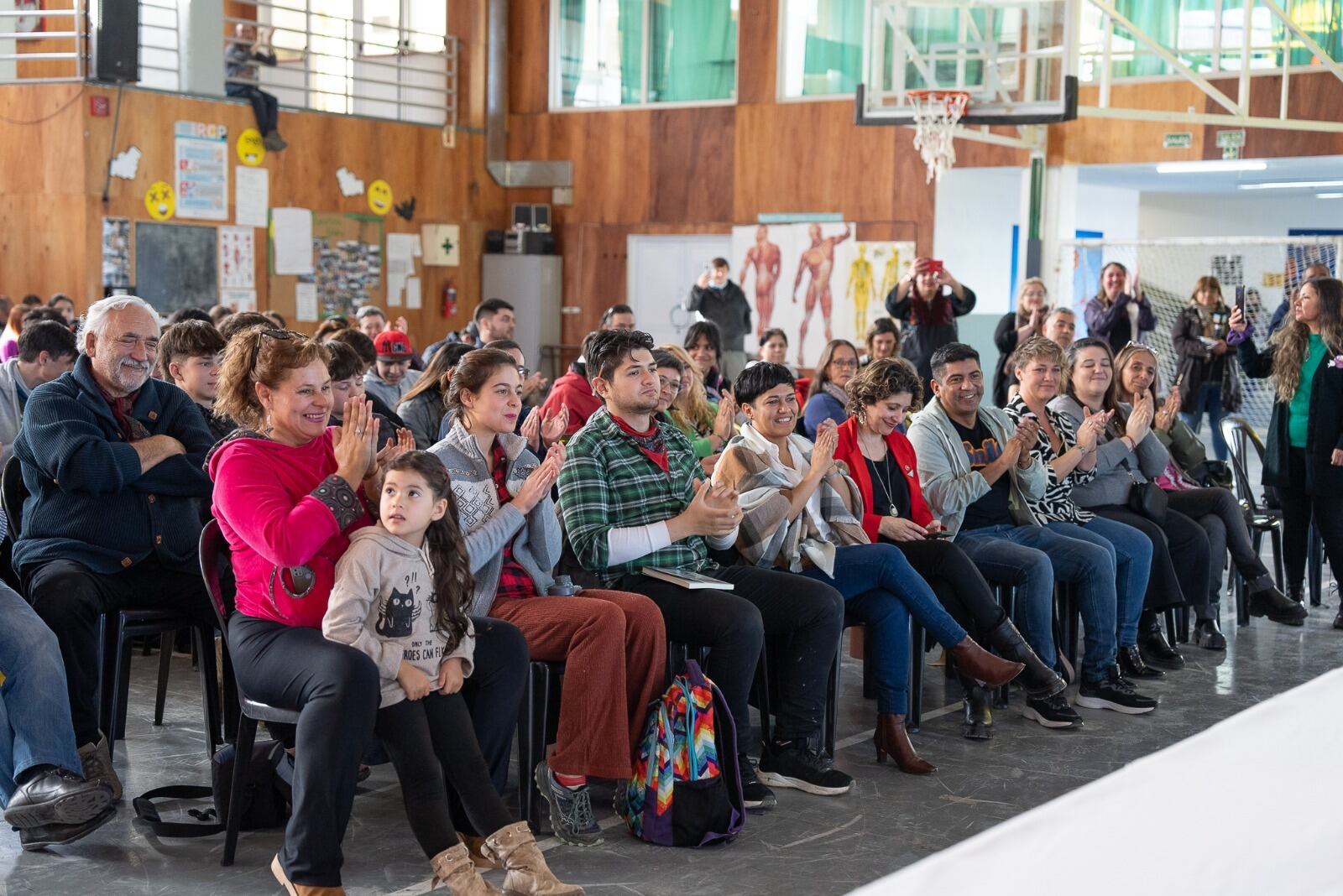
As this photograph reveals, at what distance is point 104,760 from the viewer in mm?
3424

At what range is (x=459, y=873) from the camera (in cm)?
282

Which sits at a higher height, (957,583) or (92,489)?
(92,489)

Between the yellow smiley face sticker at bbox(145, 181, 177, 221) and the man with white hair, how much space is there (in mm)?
7270

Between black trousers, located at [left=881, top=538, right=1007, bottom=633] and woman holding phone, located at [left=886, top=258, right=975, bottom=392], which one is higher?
woman holding phone, located at [left=886, top=258, right=975, bottom=392]

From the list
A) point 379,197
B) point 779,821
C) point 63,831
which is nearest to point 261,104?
point 379,197

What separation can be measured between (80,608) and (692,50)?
10.6m

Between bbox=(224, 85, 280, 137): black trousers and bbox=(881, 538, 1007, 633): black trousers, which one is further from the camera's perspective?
bbox=(224, 85, 280, 137): black trousers

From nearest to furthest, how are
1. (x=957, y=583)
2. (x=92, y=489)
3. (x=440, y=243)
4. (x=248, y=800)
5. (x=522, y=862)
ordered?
(x=522, y=862) < (x=248, y=800) < (x=92, y=489) < (x=957, y=583) < (x=440, y=243)

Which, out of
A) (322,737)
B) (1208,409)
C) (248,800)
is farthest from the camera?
(1208,409)

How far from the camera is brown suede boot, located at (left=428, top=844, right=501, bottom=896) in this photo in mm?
2809

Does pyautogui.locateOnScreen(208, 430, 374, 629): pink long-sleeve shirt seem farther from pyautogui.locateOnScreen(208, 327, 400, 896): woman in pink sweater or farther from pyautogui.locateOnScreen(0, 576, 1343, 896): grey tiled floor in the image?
pyautogui.locateOnScreen(0, 576, 1343, 896): grey tiled floor

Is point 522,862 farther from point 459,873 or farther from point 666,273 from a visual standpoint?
point 666,273

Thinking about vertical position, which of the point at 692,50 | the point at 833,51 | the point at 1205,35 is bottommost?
the point at 1205,35

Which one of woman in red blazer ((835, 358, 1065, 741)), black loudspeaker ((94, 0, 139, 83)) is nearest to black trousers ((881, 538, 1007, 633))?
woman in red blazer ((835, 358, 1065, 741))
